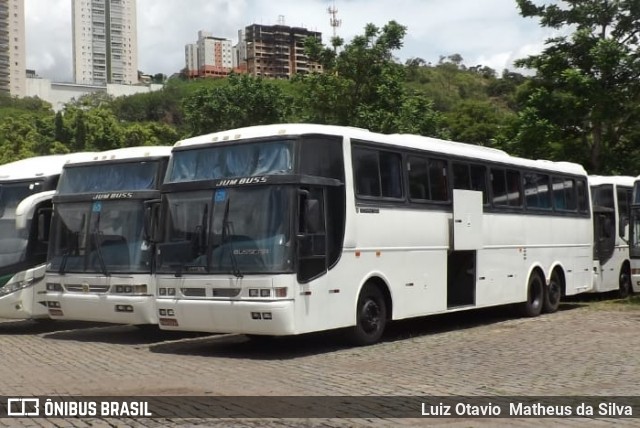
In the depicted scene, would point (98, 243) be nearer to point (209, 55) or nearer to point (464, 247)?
point (464, 247)

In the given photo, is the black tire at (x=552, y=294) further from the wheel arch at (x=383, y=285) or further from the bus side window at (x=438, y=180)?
the wheel arch at (x=383, y=285)

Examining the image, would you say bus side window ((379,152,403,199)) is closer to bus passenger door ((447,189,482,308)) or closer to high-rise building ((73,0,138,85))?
bus passenger door ((447,189,482,308))

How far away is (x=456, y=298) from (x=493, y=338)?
132cm

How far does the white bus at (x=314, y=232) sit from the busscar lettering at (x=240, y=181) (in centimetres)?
2

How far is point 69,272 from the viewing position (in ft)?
44.2

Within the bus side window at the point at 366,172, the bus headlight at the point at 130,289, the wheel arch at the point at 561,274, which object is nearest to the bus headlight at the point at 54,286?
the bus headlight at the point at 130,289

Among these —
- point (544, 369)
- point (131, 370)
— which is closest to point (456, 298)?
point (544, 369)

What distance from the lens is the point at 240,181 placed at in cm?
1112

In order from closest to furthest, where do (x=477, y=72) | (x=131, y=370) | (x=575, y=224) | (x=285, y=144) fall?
(x=131, y=370) < (x=285, y=144) < (x=575, y=224) < (x=477, y=72)

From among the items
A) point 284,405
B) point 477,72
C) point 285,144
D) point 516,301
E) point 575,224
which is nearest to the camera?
point 284,405

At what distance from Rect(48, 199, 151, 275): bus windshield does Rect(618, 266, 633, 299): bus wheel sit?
1382 cm

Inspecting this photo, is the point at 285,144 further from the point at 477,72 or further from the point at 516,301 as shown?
the point at 477,72

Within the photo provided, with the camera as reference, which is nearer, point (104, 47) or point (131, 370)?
point (131, 370)

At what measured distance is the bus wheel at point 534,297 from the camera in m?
17.0
